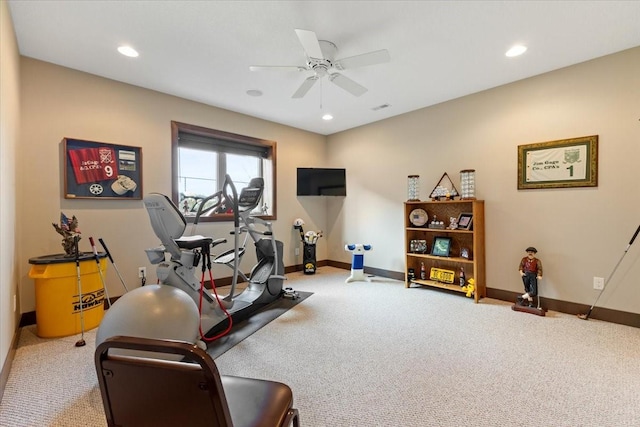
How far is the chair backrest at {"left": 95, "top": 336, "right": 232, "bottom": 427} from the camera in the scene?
29.6 inches

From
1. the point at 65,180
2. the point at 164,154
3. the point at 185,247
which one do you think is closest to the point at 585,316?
the point at 185,247

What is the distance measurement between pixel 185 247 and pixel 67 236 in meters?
1.36

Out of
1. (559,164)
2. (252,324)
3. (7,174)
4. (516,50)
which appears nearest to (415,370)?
(252,324)

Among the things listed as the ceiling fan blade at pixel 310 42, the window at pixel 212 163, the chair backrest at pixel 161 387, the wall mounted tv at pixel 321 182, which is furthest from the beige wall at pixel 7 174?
the wall mounted tv at pixel 321 182

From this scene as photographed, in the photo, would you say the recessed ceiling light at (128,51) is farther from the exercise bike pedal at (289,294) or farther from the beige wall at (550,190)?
the beige wall at (550,190)

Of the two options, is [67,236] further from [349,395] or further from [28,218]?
[349,395]

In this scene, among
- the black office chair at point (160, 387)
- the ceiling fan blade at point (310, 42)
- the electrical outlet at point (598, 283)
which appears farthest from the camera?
the electrical outlet at point (598, 283)

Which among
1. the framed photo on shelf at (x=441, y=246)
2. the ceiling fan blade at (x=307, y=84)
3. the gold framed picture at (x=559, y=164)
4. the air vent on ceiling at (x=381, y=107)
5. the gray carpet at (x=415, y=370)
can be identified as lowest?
Answer: the gray carpet at (x=415, y=370)

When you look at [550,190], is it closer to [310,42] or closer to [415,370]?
[415,370]

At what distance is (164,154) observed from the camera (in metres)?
3.84

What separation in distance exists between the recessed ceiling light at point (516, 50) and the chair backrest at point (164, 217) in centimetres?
338

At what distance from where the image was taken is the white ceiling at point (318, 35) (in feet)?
7.34

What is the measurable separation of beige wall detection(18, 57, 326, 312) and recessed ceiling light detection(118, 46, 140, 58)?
0.77 m

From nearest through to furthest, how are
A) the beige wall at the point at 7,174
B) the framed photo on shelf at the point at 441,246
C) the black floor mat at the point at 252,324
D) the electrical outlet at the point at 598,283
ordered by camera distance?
the beige wall at the point at 7,174 < the black floor mat at the point at 252,324 < the electrical outlet at the point at 598,283 < the framed photo on shelf at the point at 441,246
